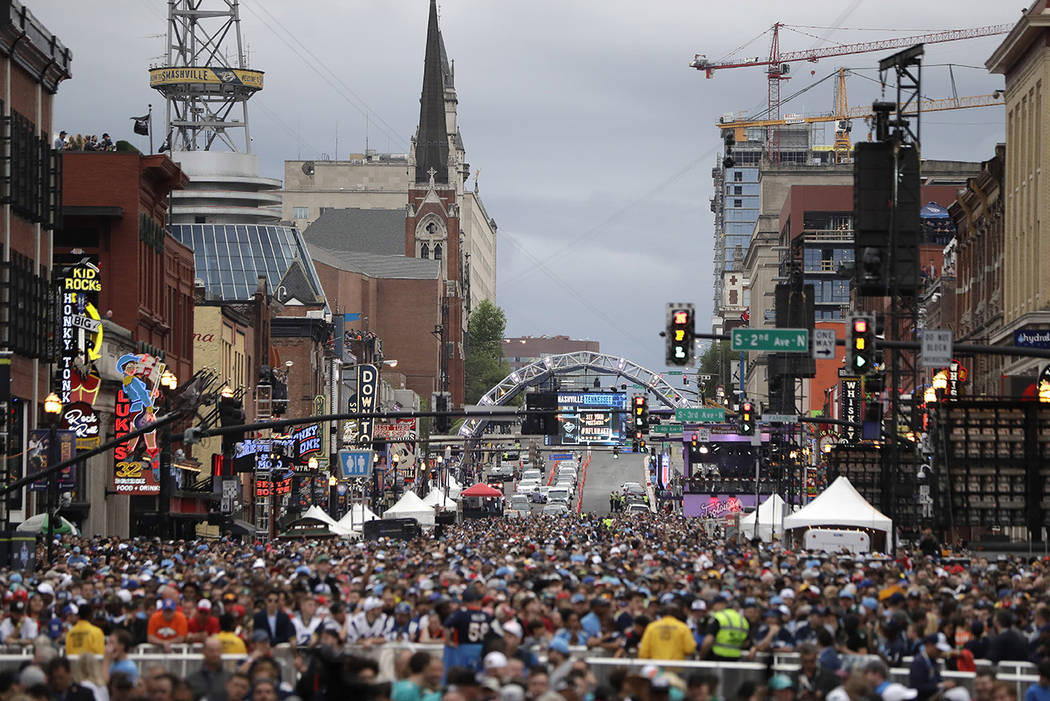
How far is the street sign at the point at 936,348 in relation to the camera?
30.0 metres

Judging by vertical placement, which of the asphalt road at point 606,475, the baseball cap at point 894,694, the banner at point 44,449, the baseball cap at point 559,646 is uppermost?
the banner at point 44,449

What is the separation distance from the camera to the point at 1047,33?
60.8m

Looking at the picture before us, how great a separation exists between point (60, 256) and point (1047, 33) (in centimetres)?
3423

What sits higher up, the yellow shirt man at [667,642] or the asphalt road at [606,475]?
the yellow shirt man at [667,642]

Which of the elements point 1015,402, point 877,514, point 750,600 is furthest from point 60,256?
point 750,600

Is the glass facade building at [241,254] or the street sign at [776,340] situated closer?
the street sign at [776,340]

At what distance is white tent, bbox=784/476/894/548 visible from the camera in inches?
1791

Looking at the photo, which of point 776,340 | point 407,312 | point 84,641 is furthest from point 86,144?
point 407,312

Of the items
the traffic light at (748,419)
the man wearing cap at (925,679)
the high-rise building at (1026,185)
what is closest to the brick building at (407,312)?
the high-rise building at (1026,185)

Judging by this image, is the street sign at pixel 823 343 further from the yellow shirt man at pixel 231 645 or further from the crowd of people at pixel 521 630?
the yellow shirt man at pixel 231 645

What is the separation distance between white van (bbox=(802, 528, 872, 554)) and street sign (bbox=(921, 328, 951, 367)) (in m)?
14.2

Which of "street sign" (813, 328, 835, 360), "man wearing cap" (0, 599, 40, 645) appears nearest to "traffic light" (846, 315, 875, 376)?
"street sign" (813, 328, 835, 360)

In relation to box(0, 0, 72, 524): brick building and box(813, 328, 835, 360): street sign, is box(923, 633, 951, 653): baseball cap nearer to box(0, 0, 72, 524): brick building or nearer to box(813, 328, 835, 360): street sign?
box(813, 328, 835, 360): street sign

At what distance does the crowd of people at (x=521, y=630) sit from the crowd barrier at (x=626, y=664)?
0.04 metres
